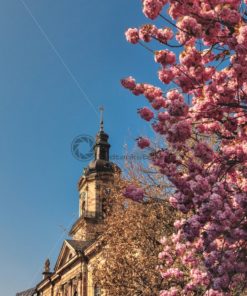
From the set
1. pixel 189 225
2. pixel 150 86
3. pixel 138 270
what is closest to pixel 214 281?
pixel 189 225

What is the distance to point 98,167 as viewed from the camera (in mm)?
51281

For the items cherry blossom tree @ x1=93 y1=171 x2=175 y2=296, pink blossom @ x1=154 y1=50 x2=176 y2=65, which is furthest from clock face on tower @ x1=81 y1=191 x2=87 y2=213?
pink blossom @ x1=154 y1=50 x2=176 y2=65

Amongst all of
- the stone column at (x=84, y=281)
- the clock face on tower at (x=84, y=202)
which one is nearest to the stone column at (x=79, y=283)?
the stone column at (x=84, y=281)

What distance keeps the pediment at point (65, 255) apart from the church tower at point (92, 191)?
2176mm

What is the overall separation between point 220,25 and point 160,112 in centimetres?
166

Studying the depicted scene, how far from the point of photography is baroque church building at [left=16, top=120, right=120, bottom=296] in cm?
4150

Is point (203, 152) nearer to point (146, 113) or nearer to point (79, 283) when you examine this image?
point (146, 113)


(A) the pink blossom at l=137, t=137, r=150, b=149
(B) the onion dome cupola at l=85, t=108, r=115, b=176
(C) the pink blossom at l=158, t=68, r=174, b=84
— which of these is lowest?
(A) the pink blossom at l=137, t=137, r=150, b=149

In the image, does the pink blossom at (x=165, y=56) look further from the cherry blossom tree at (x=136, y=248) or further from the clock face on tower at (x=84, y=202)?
the clock face on tower at (x=84, y=202)

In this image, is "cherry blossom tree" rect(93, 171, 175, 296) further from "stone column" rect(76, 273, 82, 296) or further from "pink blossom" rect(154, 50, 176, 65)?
"stone column" rect(76, 273, 82, 296)

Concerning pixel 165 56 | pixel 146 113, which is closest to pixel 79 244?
pixel 146 113

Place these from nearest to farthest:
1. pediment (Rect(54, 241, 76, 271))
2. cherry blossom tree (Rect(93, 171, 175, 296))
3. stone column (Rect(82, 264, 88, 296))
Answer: cherry blossom tree (Rect(93, 171, 175, 296)) → stone column (Rect(82, 264, 88, 296)) → pediment (Rect(54, 241, 76, 271))

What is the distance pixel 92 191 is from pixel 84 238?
17.0 ft

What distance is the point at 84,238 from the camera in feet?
160
